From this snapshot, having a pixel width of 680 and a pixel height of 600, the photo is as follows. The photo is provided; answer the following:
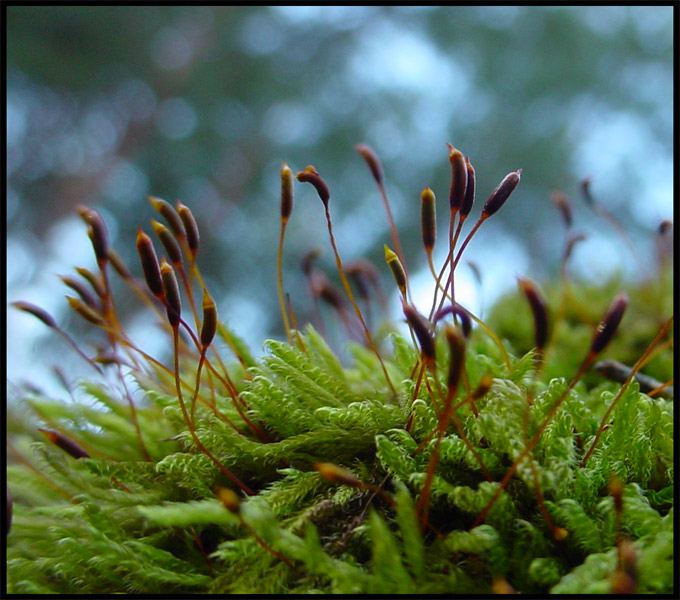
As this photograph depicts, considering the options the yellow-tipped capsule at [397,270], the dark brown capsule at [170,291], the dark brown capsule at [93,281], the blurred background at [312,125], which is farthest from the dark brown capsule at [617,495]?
the blurred background at [312,125]

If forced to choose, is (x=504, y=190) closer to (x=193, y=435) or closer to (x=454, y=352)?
(x=454, y=352)

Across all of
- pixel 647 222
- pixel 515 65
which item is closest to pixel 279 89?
pixel 515 65

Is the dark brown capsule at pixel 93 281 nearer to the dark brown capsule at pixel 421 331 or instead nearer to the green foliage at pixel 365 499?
the green foliage at pixel 365 499

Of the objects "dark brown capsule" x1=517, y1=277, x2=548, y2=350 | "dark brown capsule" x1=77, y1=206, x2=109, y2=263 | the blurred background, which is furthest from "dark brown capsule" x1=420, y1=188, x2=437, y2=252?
the blurred background

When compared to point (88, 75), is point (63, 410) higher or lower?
lower

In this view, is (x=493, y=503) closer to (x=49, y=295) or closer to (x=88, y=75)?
(x=49, y=295)

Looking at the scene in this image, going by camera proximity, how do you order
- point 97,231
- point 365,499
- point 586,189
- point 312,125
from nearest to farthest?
1. point 365,499
2. point 97,231
3. point 586,189
4. point 312,125

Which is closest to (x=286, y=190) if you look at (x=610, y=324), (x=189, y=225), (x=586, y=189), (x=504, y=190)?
(x=189, y=225)
